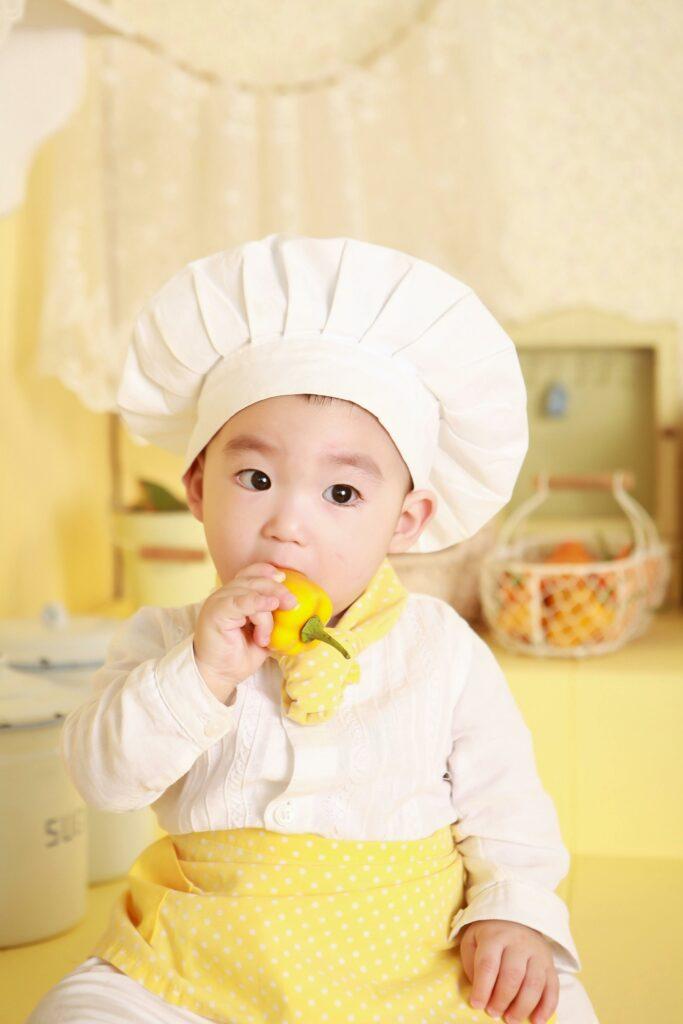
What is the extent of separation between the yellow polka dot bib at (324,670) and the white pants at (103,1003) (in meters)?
0.22

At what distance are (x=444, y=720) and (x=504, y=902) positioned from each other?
14 cm

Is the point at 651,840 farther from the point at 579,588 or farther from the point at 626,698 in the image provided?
the point at 579,588

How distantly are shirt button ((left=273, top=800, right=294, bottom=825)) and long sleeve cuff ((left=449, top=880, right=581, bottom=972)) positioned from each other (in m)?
0.16

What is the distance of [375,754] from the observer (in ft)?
2.88

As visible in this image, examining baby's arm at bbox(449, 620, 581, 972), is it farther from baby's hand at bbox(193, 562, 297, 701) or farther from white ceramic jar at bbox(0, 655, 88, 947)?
white ceramic jar at bbox(0, 655, 88, 947)

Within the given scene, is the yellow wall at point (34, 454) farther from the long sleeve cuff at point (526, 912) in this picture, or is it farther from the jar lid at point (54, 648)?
the long sleeve cuff at point (526, 912)

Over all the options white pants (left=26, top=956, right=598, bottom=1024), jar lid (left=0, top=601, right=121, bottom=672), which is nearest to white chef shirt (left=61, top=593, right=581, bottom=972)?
white pants (left=26, top=956, right=598, bottom=1024)

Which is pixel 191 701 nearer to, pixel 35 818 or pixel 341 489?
pixel 341 489

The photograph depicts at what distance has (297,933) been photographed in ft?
2.70

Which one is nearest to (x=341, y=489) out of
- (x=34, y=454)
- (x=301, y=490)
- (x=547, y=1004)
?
(x=301, y=490)

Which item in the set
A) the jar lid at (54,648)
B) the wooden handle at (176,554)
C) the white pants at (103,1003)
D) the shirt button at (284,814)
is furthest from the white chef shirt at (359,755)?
the wooden handle at (176,554)

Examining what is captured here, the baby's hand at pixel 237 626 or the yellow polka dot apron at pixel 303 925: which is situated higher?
the baby's hand at pixel 237 626

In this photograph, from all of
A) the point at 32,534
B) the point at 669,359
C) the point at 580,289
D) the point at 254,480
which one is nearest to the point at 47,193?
the point at 32,534

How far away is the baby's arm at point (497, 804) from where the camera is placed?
912 millimetres
